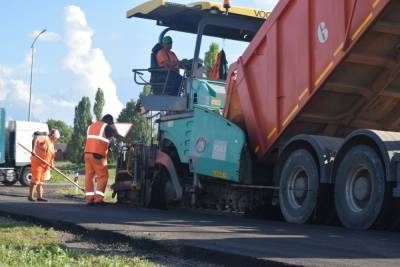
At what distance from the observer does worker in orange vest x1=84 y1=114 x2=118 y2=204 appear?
10977mm

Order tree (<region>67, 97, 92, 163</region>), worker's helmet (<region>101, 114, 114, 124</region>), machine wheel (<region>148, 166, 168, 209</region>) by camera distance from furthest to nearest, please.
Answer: tree (<region>67, 97, 92, 163</region>) → worker's helmet (<region>101, 114, 114, 124</region>) → machine wheel (<region>148, 166, 168, 209</region>)

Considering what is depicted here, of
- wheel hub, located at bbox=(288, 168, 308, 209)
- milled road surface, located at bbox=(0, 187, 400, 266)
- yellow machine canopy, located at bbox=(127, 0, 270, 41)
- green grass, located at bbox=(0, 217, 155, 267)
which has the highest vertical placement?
yellow machine canopy, located at bbox=(127, 0, 270, 41)

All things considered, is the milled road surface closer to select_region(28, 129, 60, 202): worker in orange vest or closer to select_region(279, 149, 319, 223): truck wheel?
select_region(279, 149, 319, 223): truck wheel

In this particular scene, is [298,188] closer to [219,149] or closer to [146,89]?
[219,149]

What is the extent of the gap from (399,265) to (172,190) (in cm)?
634

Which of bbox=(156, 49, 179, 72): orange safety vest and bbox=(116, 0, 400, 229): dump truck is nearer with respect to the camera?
bbox=(116, 0, 400, 229): dump truck

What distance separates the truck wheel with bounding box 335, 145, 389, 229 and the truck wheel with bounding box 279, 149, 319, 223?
0.43 meters

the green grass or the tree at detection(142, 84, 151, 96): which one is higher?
the tree at detection(142, 84, 151, 96)

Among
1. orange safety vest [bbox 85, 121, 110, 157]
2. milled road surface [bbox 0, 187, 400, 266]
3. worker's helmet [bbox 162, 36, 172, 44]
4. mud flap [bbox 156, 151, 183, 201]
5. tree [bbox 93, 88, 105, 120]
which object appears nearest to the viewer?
milled road surface [bbox 0, 187, 400, 266]

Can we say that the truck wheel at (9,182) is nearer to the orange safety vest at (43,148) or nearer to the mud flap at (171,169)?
the orange safety vest at (43,148)

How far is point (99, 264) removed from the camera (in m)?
4.59

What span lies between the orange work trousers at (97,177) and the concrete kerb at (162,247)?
11.7 ft

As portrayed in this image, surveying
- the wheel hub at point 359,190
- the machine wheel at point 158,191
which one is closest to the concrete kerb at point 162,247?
the wheel hub at point 359,190

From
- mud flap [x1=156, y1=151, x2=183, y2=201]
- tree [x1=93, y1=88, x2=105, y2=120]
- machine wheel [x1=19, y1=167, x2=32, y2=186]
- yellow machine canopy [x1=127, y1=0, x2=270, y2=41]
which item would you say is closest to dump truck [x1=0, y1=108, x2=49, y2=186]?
machine wheel [x1=19, y1=167, x2=32, y2=186]
